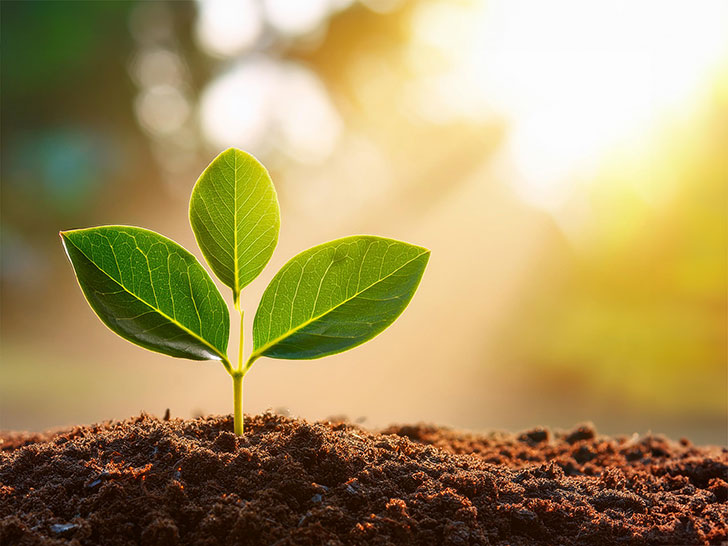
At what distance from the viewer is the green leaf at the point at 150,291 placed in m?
1.26

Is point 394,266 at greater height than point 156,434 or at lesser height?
greater

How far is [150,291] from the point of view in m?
1.29

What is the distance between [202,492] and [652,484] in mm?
1078

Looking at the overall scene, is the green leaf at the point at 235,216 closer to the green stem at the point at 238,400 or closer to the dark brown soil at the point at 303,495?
the green stem at the point at 238,400

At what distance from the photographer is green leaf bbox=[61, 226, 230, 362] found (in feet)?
4.13

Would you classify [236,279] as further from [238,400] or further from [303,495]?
[303,495]

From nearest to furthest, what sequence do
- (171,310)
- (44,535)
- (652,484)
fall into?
(44,535)
(171,310)
(652,484)

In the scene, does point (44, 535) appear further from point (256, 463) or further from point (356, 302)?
point (356, 302)

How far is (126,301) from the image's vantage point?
1.28m

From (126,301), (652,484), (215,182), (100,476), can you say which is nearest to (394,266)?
(215,182)

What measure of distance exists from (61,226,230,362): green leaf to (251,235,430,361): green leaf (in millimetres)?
108

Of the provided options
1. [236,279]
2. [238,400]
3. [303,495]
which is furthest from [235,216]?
[303,495]

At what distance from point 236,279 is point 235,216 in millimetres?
134

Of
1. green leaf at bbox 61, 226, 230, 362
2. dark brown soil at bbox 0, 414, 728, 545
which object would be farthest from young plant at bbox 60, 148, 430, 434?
dark brown soil at bbox 0, 414, 728, 545
